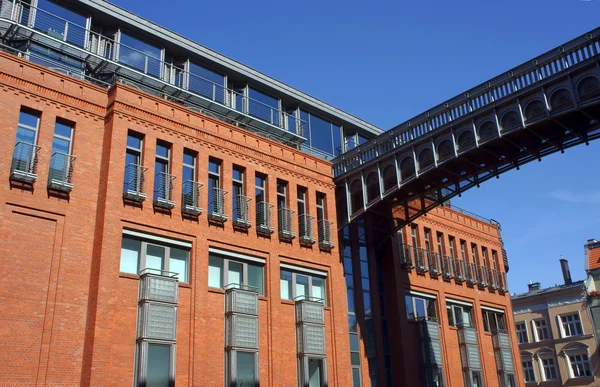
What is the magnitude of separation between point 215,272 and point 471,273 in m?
18.3

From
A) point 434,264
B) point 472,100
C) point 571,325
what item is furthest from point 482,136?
point 571,325

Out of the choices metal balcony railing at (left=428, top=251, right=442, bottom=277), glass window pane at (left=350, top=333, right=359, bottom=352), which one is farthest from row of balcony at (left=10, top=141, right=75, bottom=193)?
metal balcony railing at (left=428, top=251, right=442, bottom=277)

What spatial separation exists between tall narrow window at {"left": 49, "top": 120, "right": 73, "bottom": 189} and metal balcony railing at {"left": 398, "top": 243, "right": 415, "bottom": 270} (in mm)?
17344

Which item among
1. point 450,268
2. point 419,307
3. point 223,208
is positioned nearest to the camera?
point 223,208

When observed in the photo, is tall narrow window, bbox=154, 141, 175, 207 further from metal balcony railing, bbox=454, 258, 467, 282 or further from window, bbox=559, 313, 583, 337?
window, bbox=559, 313, 583, 337

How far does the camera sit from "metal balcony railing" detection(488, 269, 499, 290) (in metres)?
36.3

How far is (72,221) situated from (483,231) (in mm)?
26150

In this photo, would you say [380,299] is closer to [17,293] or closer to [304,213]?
[304,213]

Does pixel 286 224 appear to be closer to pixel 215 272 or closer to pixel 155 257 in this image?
pixel 215 272

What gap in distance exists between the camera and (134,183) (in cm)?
2083

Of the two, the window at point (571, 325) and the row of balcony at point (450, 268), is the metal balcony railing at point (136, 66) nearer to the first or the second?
the row of balcony at point (450, 268)

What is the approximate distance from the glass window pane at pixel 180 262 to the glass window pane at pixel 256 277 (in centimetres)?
277

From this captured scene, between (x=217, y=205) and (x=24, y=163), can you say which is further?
(x=217, y=205)

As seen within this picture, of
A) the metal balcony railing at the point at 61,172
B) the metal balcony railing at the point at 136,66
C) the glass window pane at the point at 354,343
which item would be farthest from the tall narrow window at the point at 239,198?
the glass window pane at the point at 354,343
